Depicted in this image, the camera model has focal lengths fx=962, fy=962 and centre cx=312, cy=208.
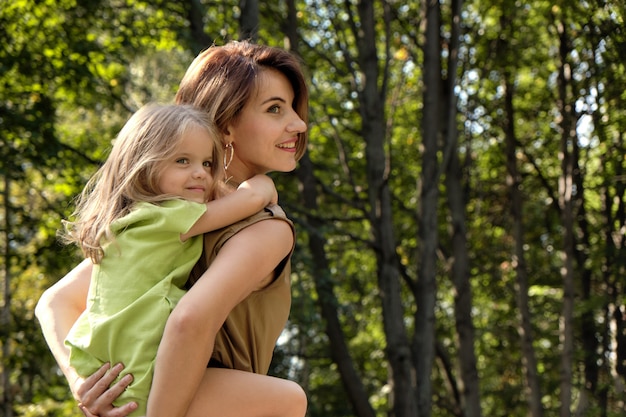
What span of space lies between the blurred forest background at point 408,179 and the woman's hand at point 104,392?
413 centimetres

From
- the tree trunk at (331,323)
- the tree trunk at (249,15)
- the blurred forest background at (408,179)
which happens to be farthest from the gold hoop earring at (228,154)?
the tree trunk at (331,323)

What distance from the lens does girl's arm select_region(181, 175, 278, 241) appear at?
212 centimetres

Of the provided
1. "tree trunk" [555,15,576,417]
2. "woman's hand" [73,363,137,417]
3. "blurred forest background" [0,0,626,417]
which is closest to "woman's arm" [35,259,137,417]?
"woman's hand" [73,363,137,417]

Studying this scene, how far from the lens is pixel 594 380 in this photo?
41.3 feet

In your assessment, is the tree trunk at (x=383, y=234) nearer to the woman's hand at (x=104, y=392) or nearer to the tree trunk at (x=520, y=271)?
Answer: the tree trunk at (x=520, y=271)

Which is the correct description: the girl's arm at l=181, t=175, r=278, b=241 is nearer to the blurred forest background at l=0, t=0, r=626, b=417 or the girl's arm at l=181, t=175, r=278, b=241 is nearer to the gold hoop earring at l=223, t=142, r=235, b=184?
the gold hoop earring at l=223, t=142, r=235, b=184

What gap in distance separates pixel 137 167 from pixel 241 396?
1.86ft

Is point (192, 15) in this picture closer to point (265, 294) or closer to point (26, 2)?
point (26, 2)

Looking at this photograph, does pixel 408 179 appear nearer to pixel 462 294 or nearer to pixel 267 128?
pixel 462 294

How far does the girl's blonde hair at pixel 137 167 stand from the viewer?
7.18ft

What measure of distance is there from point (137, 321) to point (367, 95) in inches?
268

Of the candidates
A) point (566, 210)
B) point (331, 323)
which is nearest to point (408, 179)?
point (566, 210)

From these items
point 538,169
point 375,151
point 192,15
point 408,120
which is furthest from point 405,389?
point 408,120

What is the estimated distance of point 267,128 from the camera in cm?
239
